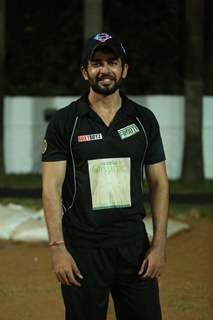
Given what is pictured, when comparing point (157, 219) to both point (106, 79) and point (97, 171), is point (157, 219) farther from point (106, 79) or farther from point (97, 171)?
point (106, 79)

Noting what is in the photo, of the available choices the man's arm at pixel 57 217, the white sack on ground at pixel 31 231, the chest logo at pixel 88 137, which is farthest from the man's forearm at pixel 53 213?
the white sack on ground at pixel 31 231

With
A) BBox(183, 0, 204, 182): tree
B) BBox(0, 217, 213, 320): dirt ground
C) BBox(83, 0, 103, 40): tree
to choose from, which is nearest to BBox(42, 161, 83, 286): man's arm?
BBox(0, 217, 213, 320): dirt ground

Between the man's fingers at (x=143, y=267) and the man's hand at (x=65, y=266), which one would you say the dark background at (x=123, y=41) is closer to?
the man's fingers at (x=143, y=267)

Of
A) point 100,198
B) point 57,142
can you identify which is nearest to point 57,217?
point 100,198

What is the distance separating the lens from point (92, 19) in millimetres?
15539

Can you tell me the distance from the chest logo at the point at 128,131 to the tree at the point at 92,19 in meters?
11.4

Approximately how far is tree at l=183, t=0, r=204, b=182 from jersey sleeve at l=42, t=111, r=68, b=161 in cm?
1234

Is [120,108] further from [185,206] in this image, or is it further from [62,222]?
[185,206]

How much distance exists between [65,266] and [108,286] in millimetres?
260

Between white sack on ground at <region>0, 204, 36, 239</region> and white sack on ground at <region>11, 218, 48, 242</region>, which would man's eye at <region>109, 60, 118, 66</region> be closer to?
white sack on ground at <region>11, 218, 48, 242</region>

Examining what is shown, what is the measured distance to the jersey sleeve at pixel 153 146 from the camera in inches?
167

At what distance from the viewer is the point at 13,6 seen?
2353 cm

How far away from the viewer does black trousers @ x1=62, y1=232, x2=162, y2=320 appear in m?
4.14

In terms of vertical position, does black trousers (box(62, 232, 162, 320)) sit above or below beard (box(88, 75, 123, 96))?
below
